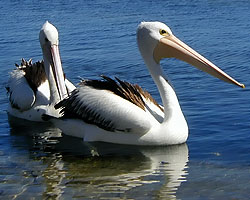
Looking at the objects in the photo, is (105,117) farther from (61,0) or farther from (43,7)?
(61,0)

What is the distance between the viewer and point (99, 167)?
536 cm

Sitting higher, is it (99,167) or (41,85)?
(41,85)

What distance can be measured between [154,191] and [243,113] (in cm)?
227

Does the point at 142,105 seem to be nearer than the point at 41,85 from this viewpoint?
Yes

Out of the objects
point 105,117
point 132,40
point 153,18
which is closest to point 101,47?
point 132,40

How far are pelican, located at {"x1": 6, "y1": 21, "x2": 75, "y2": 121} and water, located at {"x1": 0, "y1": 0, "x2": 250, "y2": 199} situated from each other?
0.19 m

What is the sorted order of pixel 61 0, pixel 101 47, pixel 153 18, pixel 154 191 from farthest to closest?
pixel 61 0
pixel 153 18
pixel 101 47
pixel 154 191

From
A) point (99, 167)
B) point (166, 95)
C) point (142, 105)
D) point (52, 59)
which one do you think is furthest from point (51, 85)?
point (99, 167)

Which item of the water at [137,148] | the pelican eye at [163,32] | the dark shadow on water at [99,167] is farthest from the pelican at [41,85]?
the pelican eye at [163,32]

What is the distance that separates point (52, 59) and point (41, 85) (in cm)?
45

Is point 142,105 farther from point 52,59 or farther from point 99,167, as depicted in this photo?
point 52,59

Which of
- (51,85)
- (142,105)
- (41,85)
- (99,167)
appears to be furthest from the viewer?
(41,85)

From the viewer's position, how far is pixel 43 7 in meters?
15.4

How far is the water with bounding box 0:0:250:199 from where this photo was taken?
476 centimetres
